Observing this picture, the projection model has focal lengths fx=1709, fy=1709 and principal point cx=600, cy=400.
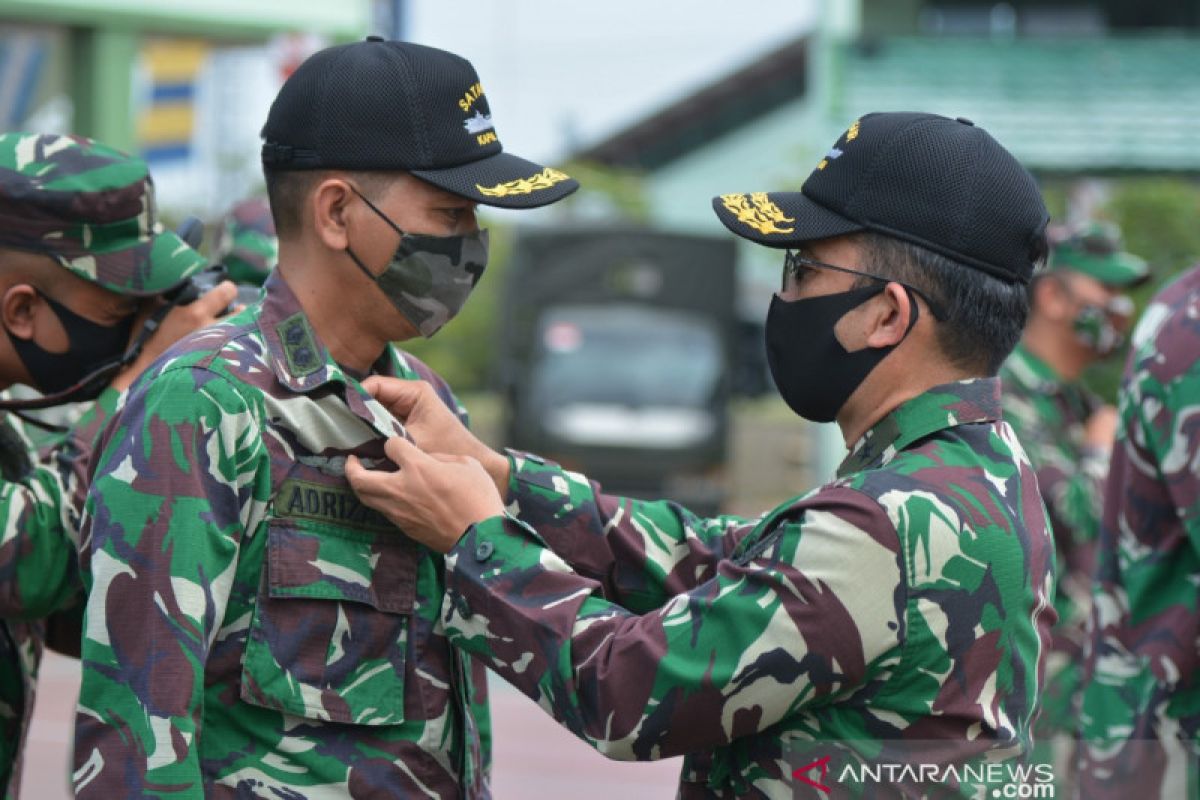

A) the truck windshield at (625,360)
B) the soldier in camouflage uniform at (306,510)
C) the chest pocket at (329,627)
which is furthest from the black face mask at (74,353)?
the truck windshield at (625,360)

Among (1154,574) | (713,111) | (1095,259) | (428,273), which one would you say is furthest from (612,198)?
(428,273)

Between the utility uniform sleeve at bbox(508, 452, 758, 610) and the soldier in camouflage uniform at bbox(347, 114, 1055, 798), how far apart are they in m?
0.28

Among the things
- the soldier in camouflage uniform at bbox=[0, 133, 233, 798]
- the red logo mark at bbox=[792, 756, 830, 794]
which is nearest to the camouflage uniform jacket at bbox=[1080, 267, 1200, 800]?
the red logo mark at bbox=[792, 756, 830, 794]

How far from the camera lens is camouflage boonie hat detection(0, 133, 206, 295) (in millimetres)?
2998

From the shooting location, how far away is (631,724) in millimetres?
2490

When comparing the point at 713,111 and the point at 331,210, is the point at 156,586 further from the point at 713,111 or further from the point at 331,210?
the point at 713,111

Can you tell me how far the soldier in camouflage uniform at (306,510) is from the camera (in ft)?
8.11

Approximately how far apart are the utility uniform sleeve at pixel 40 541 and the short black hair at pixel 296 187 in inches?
23.5

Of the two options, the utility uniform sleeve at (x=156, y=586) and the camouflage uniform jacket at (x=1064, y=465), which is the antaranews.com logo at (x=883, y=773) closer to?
the utility uniform sleeve at (x=156, y=586)


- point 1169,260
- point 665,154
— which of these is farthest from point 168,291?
point 665,154

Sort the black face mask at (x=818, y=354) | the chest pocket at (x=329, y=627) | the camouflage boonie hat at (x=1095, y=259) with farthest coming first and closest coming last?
A: the camouflage boonie hat at (x=1095, y=259) → the black face mask at (x=818, y=354) → the chest pocket at (x=329, y=627)

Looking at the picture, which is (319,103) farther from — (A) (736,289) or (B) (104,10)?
(A) (736,289)

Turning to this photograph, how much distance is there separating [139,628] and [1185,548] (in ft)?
7.87

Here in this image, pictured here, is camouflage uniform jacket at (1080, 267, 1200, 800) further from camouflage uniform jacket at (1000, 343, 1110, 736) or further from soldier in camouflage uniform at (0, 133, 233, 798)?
soldier in camouflage uniform at (0, 133, 233, 798)
